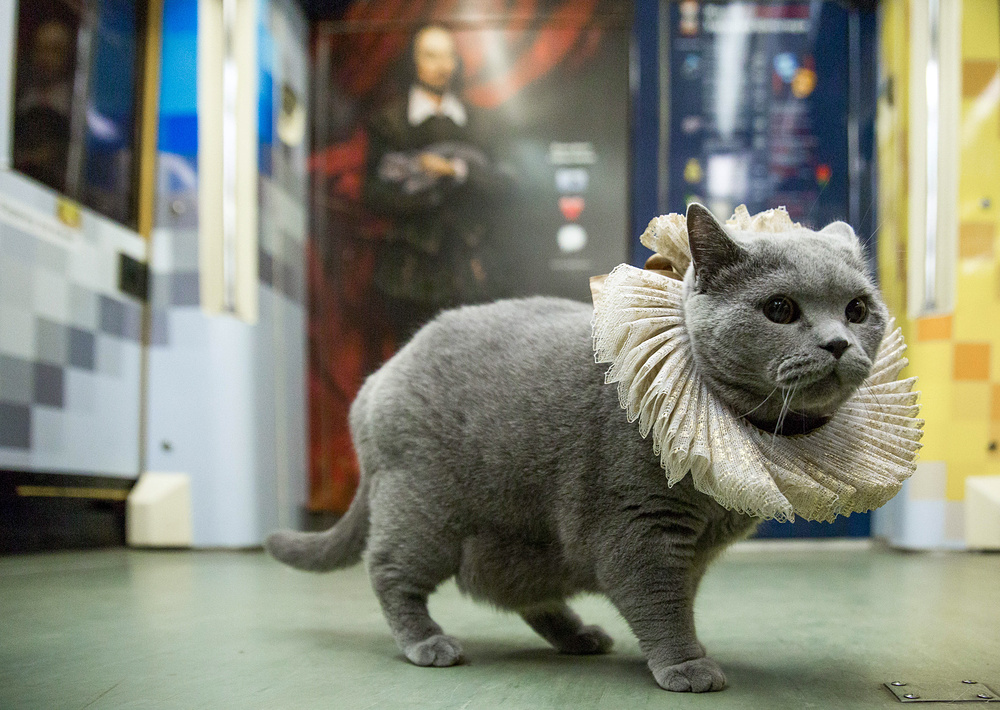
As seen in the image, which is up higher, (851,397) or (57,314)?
(57,314)

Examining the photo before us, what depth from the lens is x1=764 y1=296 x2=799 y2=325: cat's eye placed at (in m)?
1.18

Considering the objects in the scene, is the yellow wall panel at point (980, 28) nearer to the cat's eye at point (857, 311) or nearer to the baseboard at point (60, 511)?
the cat's eye at point (857, 311)

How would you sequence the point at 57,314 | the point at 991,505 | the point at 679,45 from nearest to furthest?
the point at 991,505, the point at 57,314, the point at 679,45

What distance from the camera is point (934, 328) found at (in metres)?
3.08

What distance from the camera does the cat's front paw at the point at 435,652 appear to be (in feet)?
4.64

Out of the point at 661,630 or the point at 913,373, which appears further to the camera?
the point at 913,373

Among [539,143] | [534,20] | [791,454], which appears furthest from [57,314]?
[791,454]

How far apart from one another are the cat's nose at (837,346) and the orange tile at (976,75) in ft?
6.49

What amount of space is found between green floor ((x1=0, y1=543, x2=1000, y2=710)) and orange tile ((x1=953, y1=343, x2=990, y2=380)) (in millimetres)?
692

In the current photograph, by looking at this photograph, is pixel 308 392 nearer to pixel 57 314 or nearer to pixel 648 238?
pixel 57 314

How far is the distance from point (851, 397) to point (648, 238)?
0.39 metres

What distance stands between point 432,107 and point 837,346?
2.61 m

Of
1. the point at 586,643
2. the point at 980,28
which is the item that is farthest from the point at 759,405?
the point at 980,28

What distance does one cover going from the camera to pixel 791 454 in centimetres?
121
